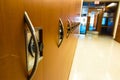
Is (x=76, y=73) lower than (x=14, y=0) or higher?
lower

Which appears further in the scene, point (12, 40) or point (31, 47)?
point (31, 47)

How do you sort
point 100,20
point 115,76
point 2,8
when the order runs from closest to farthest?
point 2,8 → point 115,76 → point 100,20

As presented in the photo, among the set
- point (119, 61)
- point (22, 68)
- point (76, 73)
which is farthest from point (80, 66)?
point (22, 68)

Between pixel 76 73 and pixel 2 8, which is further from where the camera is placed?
pixel 76 73

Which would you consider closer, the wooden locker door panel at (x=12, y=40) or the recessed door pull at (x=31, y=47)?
the wooden locker door panel at (x=12, y=40)

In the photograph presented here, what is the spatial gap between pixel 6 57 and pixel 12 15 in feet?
0.49

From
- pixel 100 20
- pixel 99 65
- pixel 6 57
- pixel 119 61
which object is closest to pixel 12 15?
pixel 6 57

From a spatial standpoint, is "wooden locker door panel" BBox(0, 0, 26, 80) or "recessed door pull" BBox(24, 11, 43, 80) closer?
"wooden locker door panel" BBox(0, 0, 26, 80)

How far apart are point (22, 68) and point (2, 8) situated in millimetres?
266

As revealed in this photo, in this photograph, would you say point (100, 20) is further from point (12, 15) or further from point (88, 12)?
point (12, 15)

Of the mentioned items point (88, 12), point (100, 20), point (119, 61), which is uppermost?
point (88, 12)

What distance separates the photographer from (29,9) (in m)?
0.49

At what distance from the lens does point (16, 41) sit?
426 mm

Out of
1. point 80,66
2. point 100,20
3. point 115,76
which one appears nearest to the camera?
point 115,76
